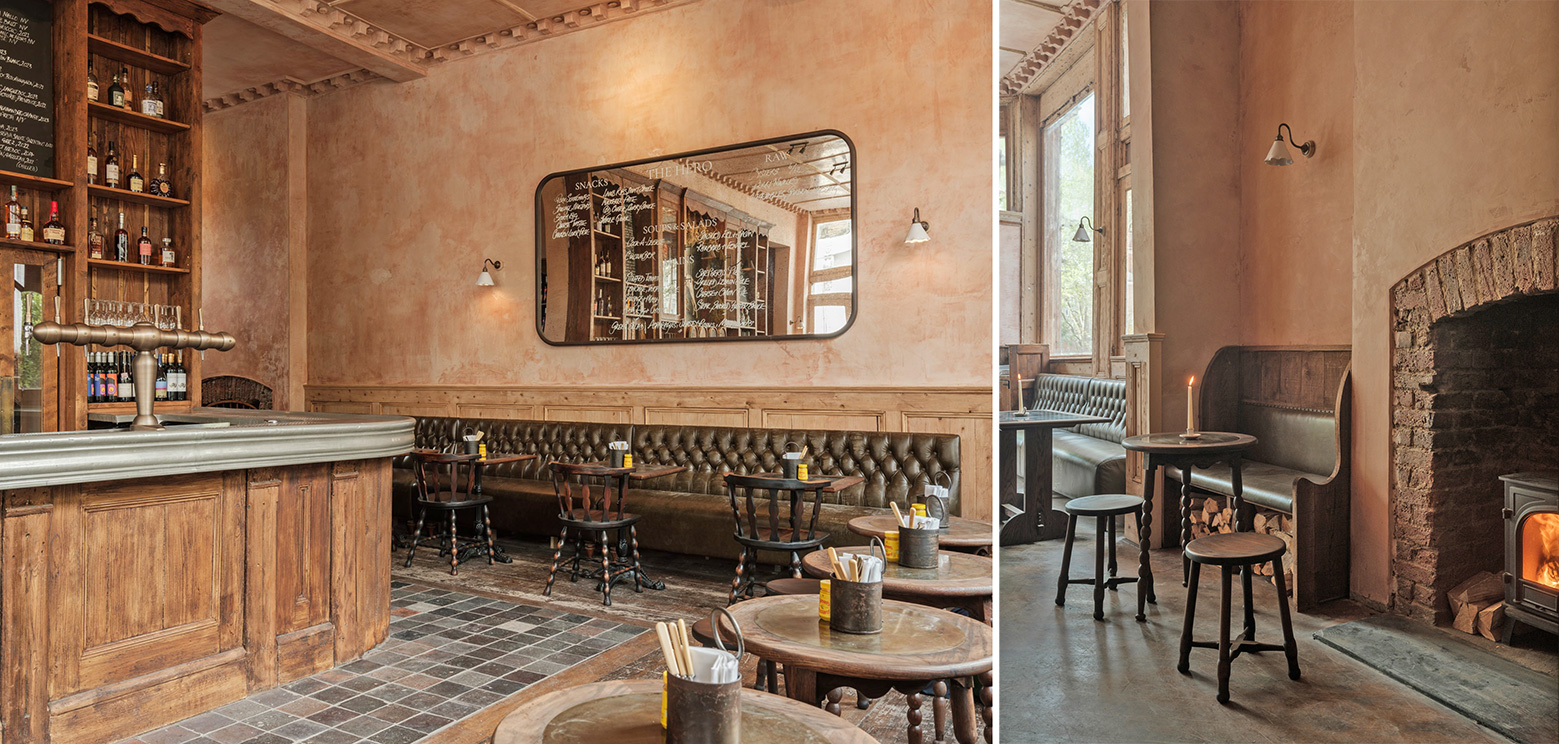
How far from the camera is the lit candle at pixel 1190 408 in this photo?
0.51m

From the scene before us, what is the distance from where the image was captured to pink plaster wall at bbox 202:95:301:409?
721 centimetres

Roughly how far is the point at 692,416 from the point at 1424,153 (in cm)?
514

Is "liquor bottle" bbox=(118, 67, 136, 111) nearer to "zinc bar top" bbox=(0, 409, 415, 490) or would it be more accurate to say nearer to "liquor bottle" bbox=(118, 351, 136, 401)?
"liquor bottle" bbox=(118, 351, 136, 401)

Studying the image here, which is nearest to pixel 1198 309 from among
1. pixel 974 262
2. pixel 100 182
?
pixel 974 262

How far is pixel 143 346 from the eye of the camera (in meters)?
2.61

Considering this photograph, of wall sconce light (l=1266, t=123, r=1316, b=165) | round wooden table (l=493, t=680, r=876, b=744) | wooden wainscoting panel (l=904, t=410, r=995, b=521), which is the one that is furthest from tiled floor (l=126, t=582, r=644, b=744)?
wall sconce light (l=1266, t=123, r=1316, b=165)

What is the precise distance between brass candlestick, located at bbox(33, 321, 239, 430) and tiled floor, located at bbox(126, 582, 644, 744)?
0.98m

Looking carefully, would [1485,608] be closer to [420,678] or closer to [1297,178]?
[1297,178]

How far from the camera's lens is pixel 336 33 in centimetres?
581

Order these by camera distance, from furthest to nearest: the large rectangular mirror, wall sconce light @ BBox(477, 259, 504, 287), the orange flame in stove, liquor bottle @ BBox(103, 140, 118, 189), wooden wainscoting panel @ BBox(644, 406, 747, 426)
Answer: wall sconce light @ BBox(477, 259, 504, 287)
wooden wainscoting panel @ BBox(644, 406, 747, 426)
the large rectangular mirror
liquor bottle @ BBox(103, 140, 118, 189)
the orange flame in stove

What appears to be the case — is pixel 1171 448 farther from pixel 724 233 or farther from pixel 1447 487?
pixel 724 233

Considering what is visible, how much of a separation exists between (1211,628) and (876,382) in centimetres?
→ 447

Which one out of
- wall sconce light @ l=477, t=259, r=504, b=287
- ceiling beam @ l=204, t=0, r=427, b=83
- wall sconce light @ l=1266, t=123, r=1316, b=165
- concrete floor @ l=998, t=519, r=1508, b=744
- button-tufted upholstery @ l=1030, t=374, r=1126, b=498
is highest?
ceiling beam @ l=204, t=0, r=427, b=83

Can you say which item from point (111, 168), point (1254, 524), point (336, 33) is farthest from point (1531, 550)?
point (336, 33)
